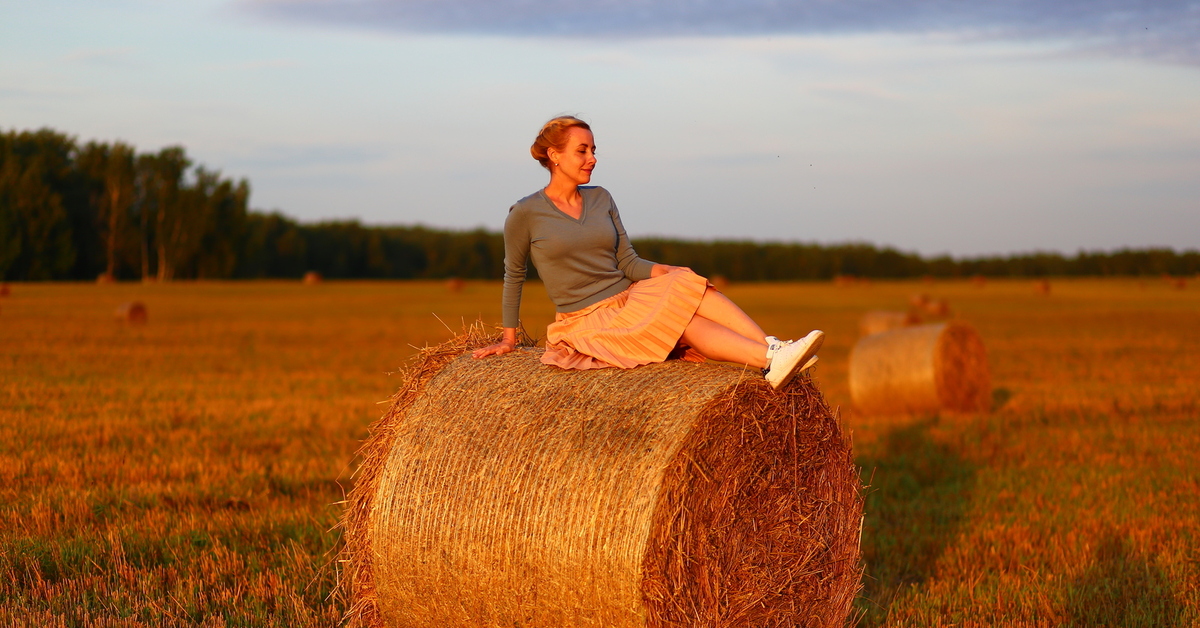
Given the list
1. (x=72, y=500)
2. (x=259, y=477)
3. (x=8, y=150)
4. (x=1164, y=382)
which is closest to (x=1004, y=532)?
(x=259, y=477)

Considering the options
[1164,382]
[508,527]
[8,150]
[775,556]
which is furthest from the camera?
[8,150]

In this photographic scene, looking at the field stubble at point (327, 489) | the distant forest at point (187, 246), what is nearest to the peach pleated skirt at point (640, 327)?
the field stubble at point (327, 489)

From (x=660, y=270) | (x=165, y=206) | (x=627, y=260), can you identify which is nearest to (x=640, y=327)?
(x=660, y=270)

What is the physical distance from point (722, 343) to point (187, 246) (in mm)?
80596

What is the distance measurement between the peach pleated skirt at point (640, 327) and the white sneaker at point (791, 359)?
53 cm

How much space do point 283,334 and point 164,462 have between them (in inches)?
724

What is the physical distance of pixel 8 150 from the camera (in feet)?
252

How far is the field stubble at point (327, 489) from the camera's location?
6.25 metres

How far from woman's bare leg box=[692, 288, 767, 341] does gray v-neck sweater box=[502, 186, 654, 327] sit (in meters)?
0.40

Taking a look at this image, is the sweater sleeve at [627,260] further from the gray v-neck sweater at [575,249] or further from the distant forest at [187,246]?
the distant forest at [187,246]

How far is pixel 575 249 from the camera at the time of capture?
6.11 meters

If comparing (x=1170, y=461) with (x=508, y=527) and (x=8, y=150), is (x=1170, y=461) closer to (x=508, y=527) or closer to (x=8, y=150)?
(x=508, y=527)

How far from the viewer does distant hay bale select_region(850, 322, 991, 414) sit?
47.8 ft

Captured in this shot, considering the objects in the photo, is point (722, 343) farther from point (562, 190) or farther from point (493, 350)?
point (493, 350)
